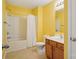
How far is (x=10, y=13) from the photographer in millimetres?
5539

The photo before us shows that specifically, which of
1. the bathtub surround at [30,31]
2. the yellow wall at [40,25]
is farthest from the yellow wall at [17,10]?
the yellow wall at [40,25]

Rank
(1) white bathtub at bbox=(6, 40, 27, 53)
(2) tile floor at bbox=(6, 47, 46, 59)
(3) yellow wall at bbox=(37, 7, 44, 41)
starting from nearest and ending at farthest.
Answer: (2) tile floor at bbox=(6, 47, 46, 59), (1) white bathtub at bbox=(6, 40, 27, 53), (3) yellow wall at bbox=(37, 7, 44, 41)

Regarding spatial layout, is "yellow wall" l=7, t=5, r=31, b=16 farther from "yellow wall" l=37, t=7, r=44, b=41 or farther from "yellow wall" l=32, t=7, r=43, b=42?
"yellow wall" l=37, t=7, r=44, b=41

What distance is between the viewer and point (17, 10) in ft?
19.7

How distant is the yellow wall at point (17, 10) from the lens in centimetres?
558

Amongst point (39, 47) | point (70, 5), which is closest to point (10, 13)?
point (39, 47)

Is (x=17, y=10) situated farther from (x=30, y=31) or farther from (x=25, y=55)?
(x=25, y=55)

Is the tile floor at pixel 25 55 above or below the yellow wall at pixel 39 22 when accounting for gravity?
A: below

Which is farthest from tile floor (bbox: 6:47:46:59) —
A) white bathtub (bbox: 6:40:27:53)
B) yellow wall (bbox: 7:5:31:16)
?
yellow wall (bbox: 7:5:31:16)

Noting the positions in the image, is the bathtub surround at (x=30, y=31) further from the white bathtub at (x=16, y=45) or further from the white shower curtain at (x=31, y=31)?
the white bathtub at (x=16, y=45)

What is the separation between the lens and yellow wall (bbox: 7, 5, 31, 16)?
558 centimetres

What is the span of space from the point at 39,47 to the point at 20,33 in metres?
1.88

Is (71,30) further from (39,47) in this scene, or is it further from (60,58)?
(39,47)

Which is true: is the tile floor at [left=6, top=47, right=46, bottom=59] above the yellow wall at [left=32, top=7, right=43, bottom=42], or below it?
below
